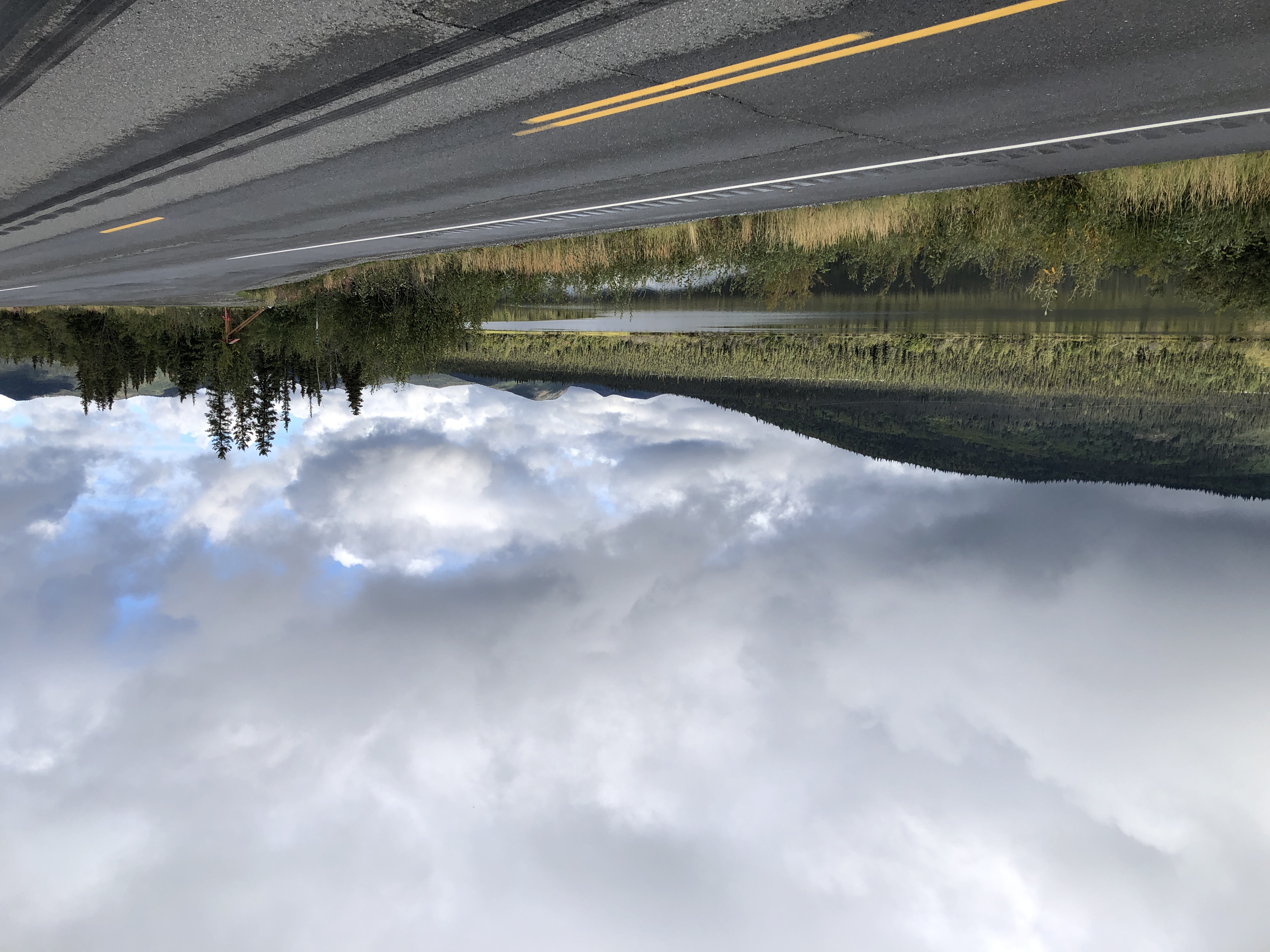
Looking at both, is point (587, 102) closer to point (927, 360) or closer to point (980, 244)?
point (980, 244)

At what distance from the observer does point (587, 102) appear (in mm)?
8125

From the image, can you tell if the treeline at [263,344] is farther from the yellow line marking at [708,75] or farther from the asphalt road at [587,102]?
the yellow line marking at [708,75]

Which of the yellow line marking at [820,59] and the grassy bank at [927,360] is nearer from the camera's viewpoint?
the yellow line marking at [820,59]

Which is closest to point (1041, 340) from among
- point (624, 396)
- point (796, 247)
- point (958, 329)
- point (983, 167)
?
point (958, 329)

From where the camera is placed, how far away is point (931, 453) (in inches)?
794

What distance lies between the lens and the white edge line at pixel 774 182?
7645 millimetres

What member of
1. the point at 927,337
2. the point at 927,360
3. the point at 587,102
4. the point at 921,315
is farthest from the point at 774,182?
the point at 927,360

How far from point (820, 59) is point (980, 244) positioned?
7.34 metres

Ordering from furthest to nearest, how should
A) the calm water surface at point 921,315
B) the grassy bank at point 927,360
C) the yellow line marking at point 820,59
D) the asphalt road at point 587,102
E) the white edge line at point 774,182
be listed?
Result: the grassy bank at point 927,360, the calm water surface at point 921,315, the white edge line at point 774,182, the asphalt road at point 587,102, the yellow line marking at point 820,59

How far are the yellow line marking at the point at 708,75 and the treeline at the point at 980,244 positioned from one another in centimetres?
455

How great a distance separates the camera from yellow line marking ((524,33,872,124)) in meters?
6.95

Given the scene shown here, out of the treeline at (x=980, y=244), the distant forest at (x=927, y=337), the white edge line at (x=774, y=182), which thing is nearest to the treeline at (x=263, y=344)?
the distant forest at (x=927, y=337)

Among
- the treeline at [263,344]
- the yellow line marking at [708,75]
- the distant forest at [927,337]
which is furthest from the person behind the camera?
the treeline at [263,344]

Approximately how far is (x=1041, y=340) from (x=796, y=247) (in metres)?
7.16
